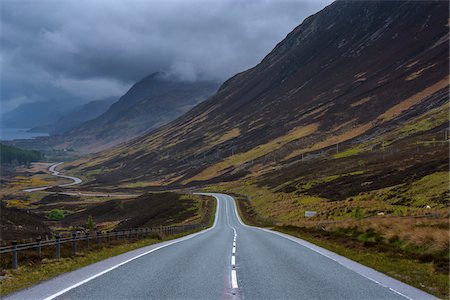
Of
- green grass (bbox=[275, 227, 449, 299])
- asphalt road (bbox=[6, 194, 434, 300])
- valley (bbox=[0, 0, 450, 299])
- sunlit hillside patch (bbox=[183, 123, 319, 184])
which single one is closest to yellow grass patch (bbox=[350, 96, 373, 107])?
valley (bbox=[0, 0, 450, 299])

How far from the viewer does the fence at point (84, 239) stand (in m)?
16.3

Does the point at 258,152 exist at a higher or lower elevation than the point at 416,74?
lower

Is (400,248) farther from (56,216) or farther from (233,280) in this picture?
(56,216)

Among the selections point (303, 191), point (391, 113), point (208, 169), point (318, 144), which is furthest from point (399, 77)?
point (303, 191)

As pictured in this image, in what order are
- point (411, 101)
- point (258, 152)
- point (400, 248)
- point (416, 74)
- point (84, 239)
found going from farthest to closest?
point (258, 152) → point (416, 74) → point (411, 101) → point (84, 239) → point (400, 248)

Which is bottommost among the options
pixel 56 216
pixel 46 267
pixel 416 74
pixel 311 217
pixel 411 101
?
pixel 56 216

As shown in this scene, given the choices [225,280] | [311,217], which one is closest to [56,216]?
[311,217]

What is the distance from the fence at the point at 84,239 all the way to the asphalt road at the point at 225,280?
2.69 m

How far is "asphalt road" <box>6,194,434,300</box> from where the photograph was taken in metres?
11.1

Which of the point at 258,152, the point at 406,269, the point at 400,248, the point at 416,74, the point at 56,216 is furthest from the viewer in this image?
the point at 258,152

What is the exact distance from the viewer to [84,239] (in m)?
23.8

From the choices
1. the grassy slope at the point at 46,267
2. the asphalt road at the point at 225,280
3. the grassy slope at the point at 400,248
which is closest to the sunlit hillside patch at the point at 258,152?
the grassy slope at the point at 400,248

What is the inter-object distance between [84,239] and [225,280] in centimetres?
1330

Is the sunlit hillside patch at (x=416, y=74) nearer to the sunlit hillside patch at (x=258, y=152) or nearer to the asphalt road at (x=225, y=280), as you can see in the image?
the sunlit hillside patch at (x=258, y=152)
